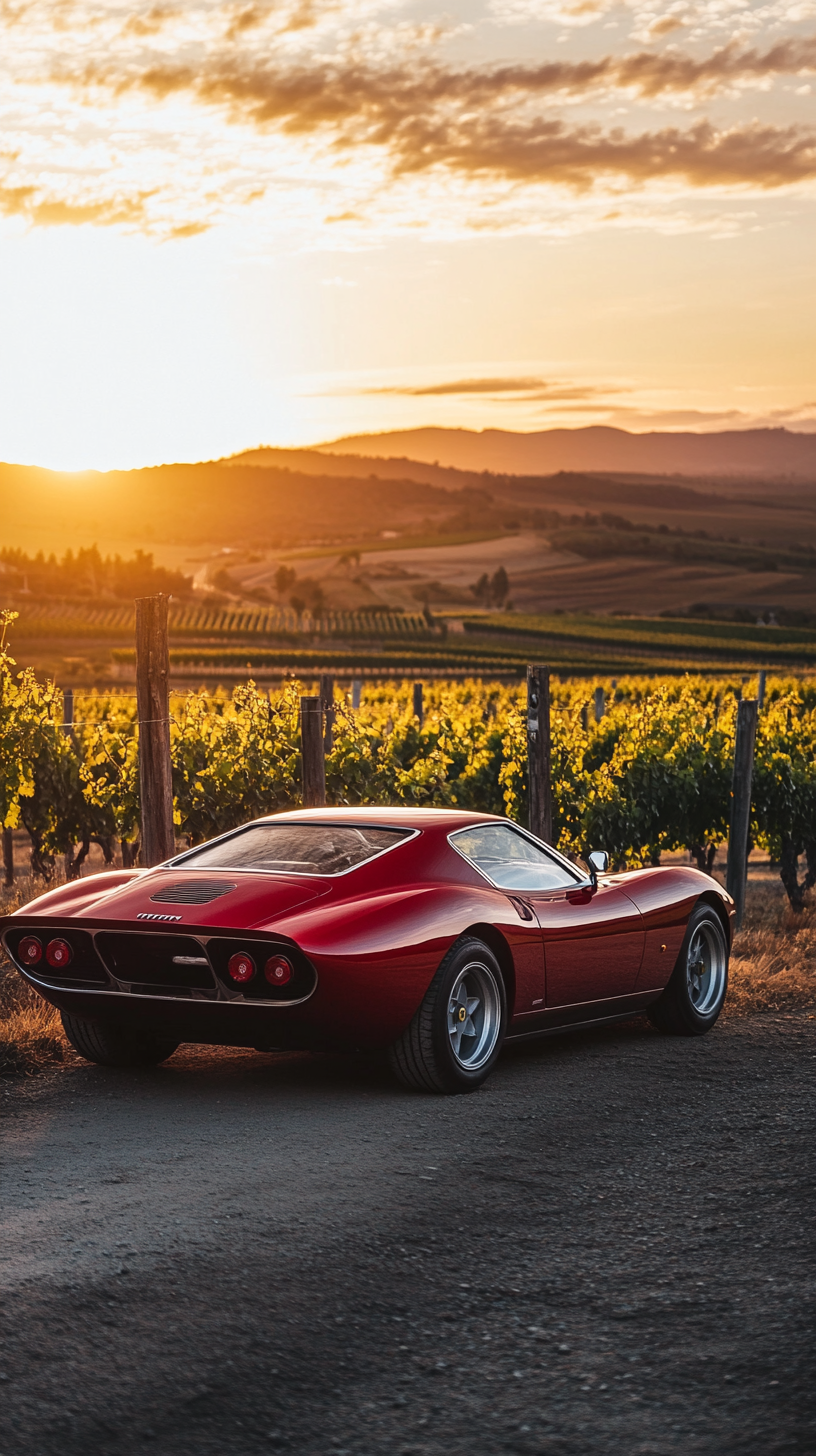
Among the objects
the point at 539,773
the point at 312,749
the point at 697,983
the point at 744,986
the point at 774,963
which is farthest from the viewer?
the point at 539,773

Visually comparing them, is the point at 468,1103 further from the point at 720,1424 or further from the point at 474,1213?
the point at 720,1424

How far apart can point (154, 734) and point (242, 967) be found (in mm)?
3566

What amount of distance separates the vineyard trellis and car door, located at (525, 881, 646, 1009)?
6.97m

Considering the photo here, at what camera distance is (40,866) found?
59.7 ft

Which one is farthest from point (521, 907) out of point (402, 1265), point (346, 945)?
point (402, 1265)

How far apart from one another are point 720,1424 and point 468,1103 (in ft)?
10.9

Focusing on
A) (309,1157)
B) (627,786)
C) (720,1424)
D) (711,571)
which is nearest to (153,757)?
(309,1157)

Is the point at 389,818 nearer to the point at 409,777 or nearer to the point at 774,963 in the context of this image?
the point at 774,963

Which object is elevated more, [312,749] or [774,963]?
[312,749]

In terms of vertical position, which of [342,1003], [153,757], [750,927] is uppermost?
[153,757]

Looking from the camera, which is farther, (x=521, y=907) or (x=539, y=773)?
(x=539, y=773)

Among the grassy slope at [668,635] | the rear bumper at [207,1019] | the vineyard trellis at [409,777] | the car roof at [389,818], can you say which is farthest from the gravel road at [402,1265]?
the grassy slope at [668,635]

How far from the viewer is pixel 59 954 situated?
7.05 metres

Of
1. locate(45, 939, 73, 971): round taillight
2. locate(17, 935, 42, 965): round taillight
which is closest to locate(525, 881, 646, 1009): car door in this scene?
locate(45, 939, 73, 971): round taillight
